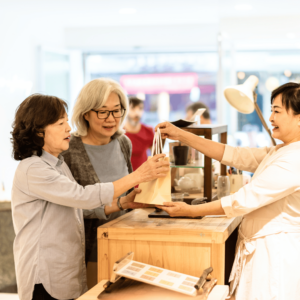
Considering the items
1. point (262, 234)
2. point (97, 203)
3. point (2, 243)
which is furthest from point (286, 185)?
point (2, 243)

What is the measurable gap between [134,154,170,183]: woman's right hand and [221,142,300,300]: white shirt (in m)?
0.28

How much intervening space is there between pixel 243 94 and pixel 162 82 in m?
5.83

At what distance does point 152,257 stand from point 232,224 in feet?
1.32

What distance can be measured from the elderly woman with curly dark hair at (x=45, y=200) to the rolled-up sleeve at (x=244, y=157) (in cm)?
57

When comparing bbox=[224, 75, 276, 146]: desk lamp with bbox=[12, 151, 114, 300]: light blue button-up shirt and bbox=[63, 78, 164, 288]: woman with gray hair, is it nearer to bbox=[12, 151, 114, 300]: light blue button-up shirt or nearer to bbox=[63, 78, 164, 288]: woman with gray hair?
bbox=[63, 78, 164, 288]: woman with gray hair

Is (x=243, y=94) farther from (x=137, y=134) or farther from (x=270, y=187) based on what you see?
(x=137, y=134)

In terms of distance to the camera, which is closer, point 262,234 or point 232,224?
point 262,234

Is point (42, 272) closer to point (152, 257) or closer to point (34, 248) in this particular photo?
point (34, 248)

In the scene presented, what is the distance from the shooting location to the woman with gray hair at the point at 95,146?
2.04m

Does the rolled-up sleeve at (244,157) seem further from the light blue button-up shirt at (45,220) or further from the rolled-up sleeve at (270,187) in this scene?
the light blue button-up shirt at (45,220)

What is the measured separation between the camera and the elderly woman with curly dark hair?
5.12 feet

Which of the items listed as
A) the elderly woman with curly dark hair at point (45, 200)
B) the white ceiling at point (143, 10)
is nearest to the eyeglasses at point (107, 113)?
the elderly woman with curly dark hair at point (45, 200)

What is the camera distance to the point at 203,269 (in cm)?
162

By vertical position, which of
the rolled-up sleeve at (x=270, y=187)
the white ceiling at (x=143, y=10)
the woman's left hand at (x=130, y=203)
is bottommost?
the woman's left hand at (x=130, y=203)
